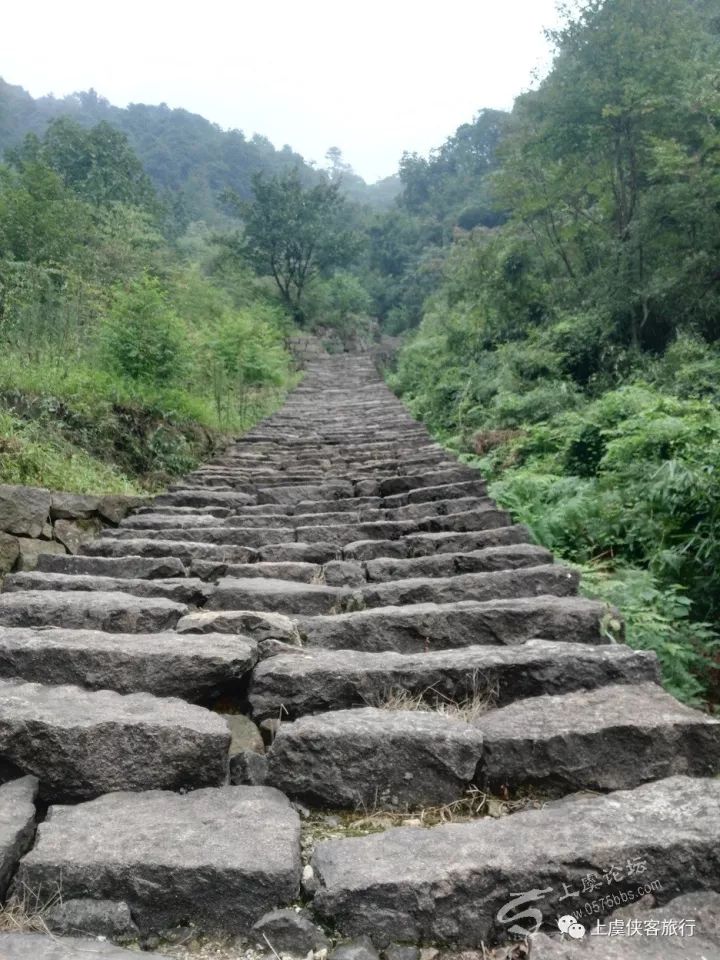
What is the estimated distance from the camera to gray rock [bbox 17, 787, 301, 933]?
1.70 meters

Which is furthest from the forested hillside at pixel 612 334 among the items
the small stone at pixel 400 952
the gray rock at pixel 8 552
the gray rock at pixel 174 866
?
the gray rock at pixel 8 552

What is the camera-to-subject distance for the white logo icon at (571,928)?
1.58 meters

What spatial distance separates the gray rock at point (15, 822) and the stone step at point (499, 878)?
749 mm

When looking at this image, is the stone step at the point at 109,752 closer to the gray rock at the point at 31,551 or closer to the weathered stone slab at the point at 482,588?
the weathered stone slab at the point at 482,588

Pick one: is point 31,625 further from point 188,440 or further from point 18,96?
point 18,96

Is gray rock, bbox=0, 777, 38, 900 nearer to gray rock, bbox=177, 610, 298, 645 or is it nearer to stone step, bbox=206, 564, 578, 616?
gray rock, bbox=177, 610, 298, 645

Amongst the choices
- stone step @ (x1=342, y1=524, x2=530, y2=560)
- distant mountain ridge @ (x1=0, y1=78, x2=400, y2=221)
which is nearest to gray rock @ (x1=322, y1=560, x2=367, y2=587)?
stone step @ (x1=342, y1=524, x2=530, y2=560)

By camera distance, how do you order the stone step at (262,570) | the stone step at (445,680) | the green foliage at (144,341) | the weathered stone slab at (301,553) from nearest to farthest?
the stone step at (445,680), the stone step at (262,570), the weathered stone slab at (301,553), the green foliage at (144,341)

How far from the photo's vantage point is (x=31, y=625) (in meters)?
3.15

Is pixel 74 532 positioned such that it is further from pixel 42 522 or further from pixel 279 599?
pixel 279 599

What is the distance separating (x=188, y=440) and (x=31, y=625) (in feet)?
15.6

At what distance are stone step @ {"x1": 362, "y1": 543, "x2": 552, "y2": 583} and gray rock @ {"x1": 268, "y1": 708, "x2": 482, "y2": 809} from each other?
172 centimetres

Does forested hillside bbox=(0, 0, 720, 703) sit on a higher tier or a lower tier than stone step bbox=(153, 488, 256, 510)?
higher

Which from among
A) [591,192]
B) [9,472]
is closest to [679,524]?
[9,472]
